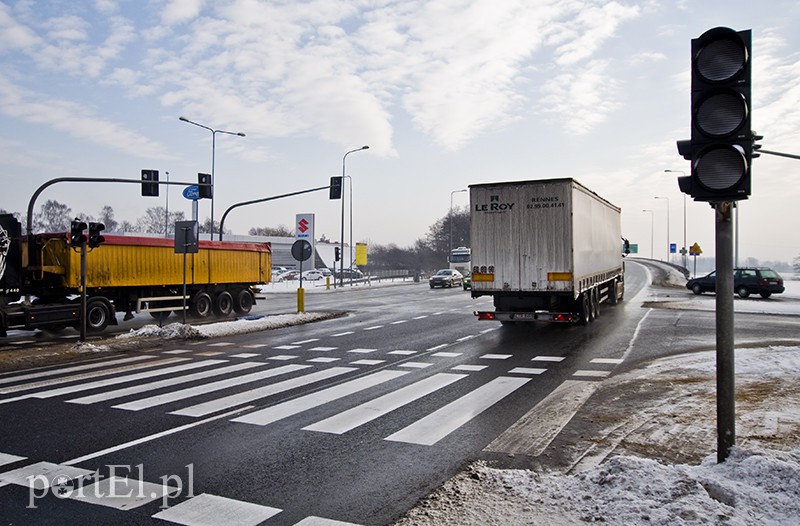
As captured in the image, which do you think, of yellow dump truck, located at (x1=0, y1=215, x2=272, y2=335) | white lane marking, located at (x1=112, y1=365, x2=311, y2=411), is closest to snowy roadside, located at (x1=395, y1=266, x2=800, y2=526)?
white lane marking, located at (x1=112, y1=365, x2=311, y2=411)

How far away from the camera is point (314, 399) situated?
324 inches

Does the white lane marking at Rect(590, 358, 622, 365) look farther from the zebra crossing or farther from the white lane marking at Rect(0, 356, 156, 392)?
the white lane marking at Rect(0, 356, 156, 392)

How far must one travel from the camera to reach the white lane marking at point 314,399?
7.20 metres

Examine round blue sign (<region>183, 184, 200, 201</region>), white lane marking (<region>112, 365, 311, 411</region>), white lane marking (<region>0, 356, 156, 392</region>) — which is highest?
round blue sign (<region>183, 184, 200, 201</region>)

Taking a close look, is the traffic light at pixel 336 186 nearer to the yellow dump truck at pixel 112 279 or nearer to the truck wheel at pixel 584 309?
the yellow dump truck at pixel 112 279

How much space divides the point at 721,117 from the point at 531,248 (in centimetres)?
1062

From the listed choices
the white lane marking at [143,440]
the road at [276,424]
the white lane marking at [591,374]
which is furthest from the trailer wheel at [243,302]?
the white lane marking at [143,440]

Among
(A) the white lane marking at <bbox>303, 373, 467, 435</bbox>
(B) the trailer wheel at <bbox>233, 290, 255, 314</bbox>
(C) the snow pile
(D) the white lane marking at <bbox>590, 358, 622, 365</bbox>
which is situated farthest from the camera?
(B) the trailer wheel at <bbox>233, 290, 255, 314</bbox>

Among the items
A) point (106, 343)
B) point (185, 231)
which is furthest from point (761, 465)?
A: point (185, 231)

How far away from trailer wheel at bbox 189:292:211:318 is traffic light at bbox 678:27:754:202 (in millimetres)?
20223

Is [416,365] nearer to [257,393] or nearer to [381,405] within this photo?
[381,405]

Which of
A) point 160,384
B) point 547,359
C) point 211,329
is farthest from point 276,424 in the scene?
point 211,329

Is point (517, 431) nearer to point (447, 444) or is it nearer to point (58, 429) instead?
point (447, 444)

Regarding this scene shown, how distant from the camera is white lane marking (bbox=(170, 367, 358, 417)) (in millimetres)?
7630
